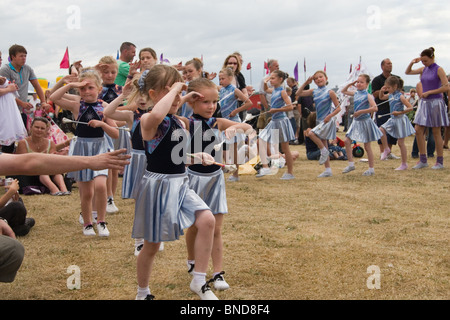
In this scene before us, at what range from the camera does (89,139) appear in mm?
6086

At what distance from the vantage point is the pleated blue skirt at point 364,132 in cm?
1043

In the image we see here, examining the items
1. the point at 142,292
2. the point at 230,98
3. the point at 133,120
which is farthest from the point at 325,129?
the point at 142,292

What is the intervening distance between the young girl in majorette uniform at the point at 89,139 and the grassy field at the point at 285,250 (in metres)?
0.31

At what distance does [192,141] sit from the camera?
4.31m

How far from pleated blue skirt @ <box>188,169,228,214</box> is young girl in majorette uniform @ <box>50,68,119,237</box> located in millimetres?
2027

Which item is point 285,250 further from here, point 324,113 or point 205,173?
point 324,113

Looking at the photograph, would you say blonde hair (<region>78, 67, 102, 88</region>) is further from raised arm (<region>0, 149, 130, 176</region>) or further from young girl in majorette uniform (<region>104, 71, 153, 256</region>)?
raised arm (<region>0, 149, 130, 176</region>)

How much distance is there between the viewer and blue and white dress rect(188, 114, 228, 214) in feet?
14.0

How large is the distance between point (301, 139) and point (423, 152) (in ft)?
23.0

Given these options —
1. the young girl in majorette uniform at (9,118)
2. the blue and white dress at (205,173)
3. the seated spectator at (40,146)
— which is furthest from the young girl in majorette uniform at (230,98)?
the blue and white dress at (205,173)

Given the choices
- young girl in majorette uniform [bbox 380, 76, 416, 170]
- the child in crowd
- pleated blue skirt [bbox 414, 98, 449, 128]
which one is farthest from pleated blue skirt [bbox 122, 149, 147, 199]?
young girl in majorette uniform [bbox 380, 76, 416, 170]

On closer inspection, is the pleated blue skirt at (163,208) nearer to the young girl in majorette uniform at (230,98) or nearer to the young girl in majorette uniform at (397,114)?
the young girl in majorette uniform at (230,98)
